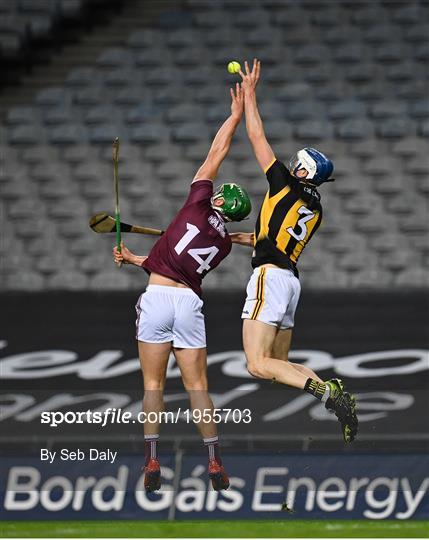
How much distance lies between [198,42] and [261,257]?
784 centimetres

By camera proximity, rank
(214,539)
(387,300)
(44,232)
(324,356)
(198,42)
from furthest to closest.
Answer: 1. (198,42)
2. (44,232)
3. (387,300)
4. (324,356)
5. (214,539)

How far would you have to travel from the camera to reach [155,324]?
23.3 ft

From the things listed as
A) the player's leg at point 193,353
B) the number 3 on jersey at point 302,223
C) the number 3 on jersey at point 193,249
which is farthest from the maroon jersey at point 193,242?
the number 3 on jersey at point 302,223

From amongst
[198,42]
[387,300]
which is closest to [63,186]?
[198,42]

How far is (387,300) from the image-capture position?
1252 cm

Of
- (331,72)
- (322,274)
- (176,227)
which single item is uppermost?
(331,72)

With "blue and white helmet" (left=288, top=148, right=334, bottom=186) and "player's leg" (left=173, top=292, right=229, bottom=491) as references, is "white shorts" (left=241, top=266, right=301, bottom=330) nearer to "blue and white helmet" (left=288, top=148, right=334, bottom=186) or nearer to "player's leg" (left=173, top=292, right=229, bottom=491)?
"player's leg" (left=173, top=292, right=229, bottom=491)

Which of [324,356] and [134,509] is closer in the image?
[134,509]

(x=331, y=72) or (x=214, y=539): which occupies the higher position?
(x=331, y=72)

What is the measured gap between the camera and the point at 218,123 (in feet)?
45.9

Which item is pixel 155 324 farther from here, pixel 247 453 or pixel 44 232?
pixel 44 232

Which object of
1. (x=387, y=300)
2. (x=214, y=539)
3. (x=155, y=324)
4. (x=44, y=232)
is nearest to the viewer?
(x=155, y=324)

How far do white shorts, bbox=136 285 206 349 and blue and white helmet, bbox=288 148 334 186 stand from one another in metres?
0.95

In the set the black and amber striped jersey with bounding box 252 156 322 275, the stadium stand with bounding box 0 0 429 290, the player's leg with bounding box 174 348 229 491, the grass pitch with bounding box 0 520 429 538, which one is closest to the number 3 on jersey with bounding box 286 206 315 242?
the black and amber striped jersey with bounding box 252 156 322 275
